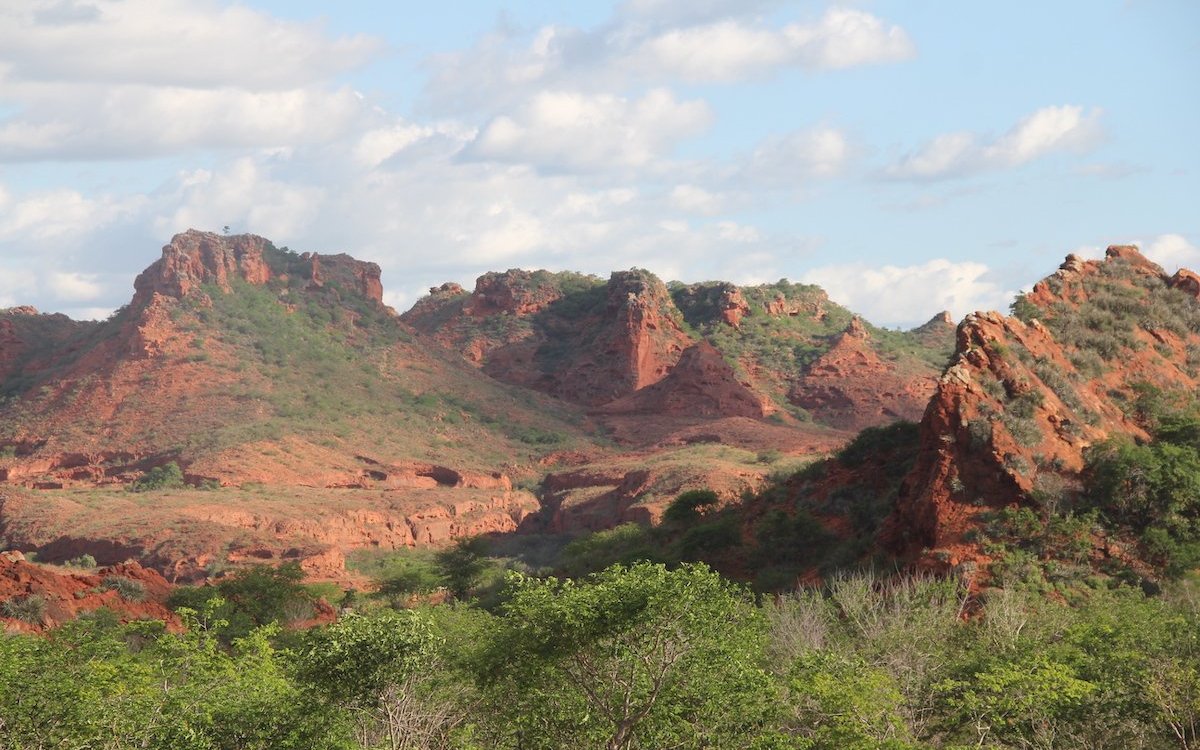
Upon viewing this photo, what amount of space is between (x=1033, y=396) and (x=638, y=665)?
2113cm

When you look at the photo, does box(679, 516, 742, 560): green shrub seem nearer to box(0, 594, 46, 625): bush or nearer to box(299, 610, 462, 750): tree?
box(0, 594, 46, 625): bush

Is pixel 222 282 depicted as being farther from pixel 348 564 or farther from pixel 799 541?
pixel 799 541

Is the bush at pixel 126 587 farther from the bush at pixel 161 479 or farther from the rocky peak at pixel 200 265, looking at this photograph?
the rocky peak at pixel 200 265

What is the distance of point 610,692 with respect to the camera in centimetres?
2208

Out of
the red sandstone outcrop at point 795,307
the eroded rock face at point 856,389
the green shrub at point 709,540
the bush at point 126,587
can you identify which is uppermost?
the red sandstone outcrop at point 795,307

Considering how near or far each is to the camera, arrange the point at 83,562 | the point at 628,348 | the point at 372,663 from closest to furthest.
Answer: the point at 372,663, the point at 83,562, the point at 628,348

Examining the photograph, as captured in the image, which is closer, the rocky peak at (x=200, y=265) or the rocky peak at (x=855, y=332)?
the rocky peak at (x=200, y=265)

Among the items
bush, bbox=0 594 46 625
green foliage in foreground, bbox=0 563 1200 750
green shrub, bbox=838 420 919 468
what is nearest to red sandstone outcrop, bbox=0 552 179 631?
bush, bbox=0 594 46 625

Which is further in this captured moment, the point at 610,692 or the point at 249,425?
the point at 249,425

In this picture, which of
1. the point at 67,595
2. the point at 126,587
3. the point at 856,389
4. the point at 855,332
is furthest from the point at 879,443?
the point at 855,332

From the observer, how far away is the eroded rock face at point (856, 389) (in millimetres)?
101594

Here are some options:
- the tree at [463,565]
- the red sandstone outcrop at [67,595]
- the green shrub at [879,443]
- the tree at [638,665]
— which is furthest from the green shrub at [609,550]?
the tree at [638,665]

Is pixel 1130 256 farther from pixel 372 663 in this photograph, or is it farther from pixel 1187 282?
pixel 372 663

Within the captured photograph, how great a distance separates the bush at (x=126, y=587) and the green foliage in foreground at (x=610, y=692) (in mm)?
23003
